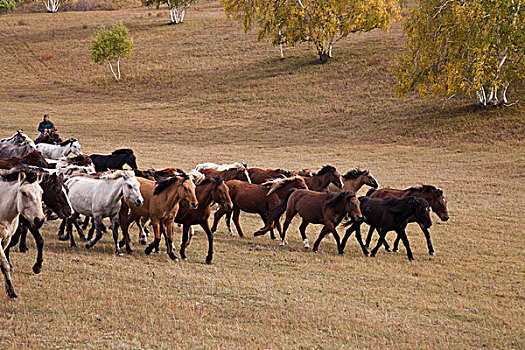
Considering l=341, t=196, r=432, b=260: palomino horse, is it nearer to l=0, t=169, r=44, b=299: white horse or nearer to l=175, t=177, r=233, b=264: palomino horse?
l=175, t=177, r=233, b=264: palomino horse

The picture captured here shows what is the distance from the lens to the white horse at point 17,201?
7.95 metres

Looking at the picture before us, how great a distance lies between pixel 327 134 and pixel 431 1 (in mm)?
11517

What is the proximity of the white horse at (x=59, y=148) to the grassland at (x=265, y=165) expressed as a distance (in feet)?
21.5

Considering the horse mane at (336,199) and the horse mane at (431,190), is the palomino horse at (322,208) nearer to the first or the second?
the horse mane at (336,199)

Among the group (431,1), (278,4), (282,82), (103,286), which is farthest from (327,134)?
(103,286)

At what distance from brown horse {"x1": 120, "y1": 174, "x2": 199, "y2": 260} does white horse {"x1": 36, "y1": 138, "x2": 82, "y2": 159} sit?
11.1 meters

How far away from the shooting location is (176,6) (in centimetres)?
7550

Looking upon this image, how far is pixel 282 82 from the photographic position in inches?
2076

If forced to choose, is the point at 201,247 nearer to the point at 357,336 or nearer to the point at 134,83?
the point at 357,336

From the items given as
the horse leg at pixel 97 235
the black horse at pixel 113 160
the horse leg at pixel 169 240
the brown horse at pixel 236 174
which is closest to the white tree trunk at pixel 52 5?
the black horse at pixel 113 160

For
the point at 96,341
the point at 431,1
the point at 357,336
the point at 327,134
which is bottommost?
the point at 327,134

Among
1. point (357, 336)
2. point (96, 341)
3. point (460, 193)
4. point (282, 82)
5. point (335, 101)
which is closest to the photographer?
point (96, 341)

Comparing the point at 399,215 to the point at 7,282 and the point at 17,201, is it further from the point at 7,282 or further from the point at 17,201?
the point at 7,282

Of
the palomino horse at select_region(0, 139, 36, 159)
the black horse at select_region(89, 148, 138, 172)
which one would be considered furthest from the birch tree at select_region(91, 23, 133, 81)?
the black horse at select_region(89, 148, 138, 172)
